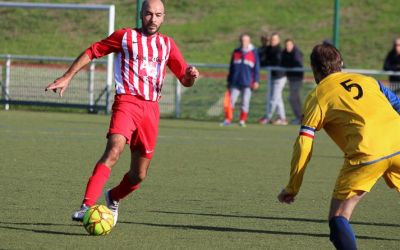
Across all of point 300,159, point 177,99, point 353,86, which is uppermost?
point 353,86

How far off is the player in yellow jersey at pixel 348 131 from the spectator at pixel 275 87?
15.9 meters

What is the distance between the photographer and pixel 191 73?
8297 millimetres

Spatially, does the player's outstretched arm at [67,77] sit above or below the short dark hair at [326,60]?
below

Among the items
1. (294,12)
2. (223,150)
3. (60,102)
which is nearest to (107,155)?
(223,150)

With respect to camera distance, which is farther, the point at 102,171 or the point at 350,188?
the point at 102,171

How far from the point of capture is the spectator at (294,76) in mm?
22844

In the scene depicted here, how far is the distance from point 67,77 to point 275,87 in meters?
14.8

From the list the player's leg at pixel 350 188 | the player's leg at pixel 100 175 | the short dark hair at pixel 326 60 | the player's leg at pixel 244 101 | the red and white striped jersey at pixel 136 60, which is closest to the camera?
the player's leg at pixel 350 188

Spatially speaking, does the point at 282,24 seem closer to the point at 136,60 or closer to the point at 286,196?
the point at 136,60

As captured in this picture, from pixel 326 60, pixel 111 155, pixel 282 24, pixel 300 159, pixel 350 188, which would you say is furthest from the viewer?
pixel 282 24

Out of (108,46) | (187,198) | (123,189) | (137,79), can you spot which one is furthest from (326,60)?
(187,198)

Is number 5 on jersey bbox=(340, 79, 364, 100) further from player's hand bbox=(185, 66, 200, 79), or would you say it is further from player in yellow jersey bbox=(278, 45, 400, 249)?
player's hand bbox=(185, 66, 200, 79)

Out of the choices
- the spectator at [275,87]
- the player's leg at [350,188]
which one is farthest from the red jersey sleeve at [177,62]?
the spectator at [275,87]

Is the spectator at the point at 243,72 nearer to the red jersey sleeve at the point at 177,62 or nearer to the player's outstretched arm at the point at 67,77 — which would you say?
the red jersey sleeve at the point at 177,62
